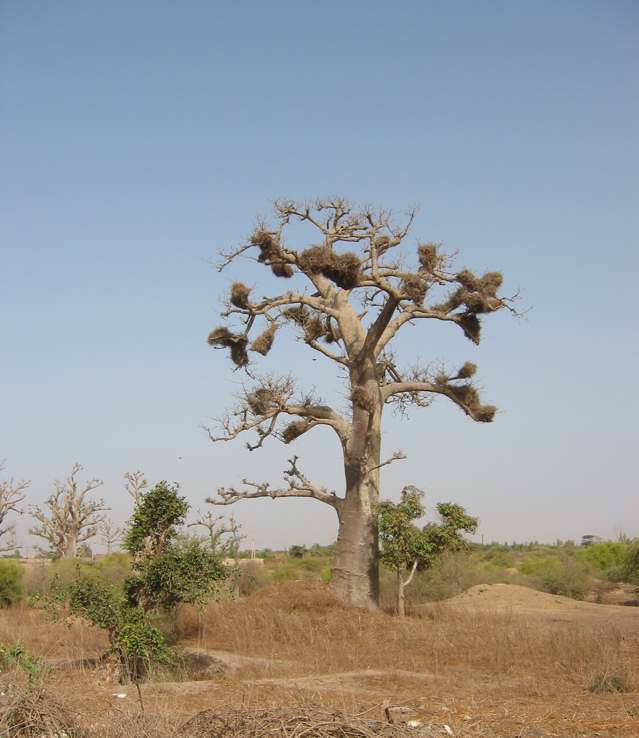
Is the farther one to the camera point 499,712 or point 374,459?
point 374,459

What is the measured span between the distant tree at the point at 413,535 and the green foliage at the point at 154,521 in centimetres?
414

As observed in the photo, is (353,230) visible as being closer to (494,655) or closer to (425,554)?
(425,554)

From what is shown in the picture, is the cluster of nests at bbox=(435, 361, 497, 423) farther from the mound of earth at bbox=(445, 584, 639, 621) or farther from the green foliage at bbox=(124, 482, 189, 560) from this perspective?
the green foliage at bbox=(124, 482, 189, 560)

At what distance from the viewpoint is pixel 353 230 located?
575 inches

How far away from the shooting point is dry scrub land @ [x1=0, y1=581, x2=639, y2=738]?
13.0 feet

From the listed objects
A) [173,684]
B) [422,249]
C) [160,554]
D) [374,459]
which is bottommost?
[173,684]

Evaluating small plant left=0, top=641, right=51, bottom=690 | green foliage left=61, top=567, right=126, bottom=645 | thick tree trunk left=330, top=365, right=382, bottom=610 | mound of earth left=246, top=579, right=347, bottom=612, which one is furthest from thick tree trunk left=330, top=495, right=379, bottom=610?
small plant left=0, top=641, right=51, bottom=690

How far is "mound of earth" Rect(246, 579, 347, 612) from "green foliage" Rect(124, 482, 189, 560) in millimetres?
2958

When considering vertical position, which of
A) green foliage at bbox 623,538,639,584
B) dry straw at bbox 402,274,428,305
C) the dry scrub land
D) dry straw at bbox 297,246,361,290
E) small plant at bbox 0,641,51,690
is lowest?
the dry scrub land

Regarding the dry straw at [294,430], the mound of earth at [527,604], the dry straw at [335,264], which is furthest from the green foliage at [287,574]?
the dry straw at [335,264]

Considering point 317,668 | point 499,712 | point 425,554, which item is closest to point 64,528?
point 425,554

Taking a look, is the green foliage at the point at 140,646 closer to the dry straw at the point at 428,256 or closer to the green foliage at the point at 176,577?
the green foliage at the point at 176,577

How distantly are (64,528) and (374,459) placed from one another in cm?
1917

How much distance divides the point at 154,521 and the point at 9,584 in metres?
8.75
